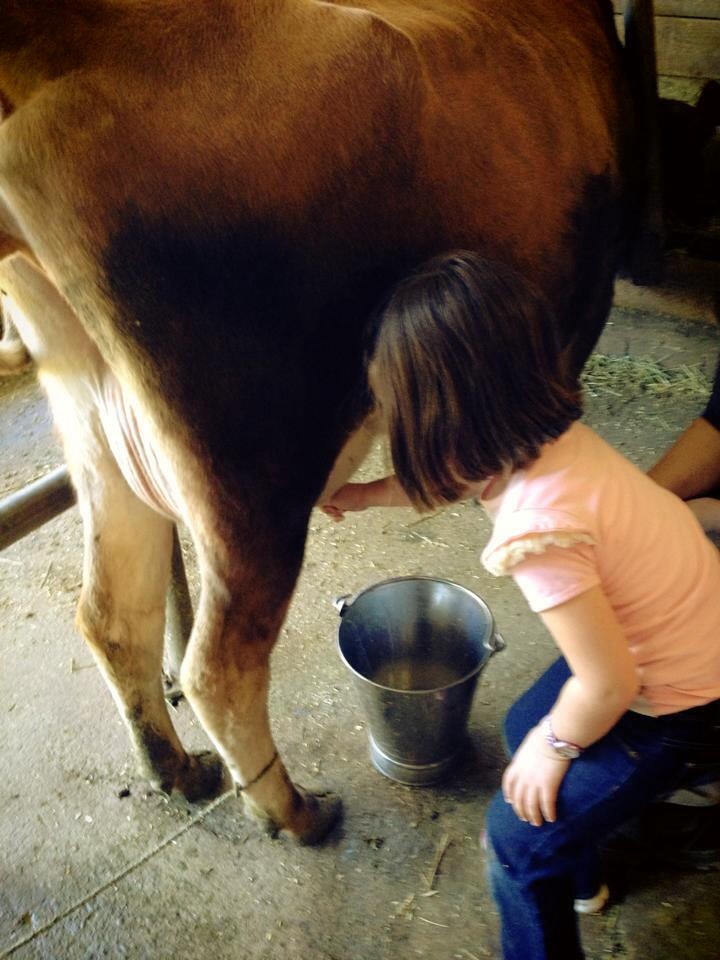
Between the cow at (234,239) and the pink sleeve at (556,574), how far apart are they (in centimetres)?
40

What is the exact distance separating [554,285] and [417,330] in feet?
2.33

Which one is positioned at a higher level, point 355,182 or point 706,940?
point 355,182

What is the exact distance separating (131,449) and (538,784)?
824 millimetres

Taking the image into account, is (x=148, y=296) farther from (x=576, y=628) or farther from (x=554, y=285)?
(x=554, y=285)

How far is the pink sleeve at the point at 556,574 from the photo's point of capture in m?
1.09

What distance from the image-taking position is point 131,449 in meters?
1.42

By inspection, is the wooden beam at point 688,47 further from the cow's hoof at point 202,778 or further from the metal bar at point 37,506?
the cow's hoof at point 202,778

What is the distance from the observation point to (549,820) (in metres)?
1.25

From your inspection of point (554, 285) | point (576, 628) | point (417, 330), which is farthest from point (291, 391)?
point (554, 285)

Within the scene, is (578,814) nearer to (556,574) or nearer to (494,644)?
(556,574)

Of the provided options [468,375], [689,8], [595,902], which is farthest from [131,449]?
[689,8]

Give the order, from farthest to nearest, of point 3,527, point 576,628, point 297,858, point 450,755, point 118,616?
point 450,755 → point 297,858 → point 118,616 → point 3,527 → point 576,628

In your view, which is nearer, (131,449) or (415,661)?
(131,449)

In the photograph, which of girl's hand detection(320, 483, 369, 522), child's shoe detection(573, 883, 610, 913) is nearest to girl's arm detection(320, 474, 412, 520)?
girl's hand detection(320, 483, 369, 522)
